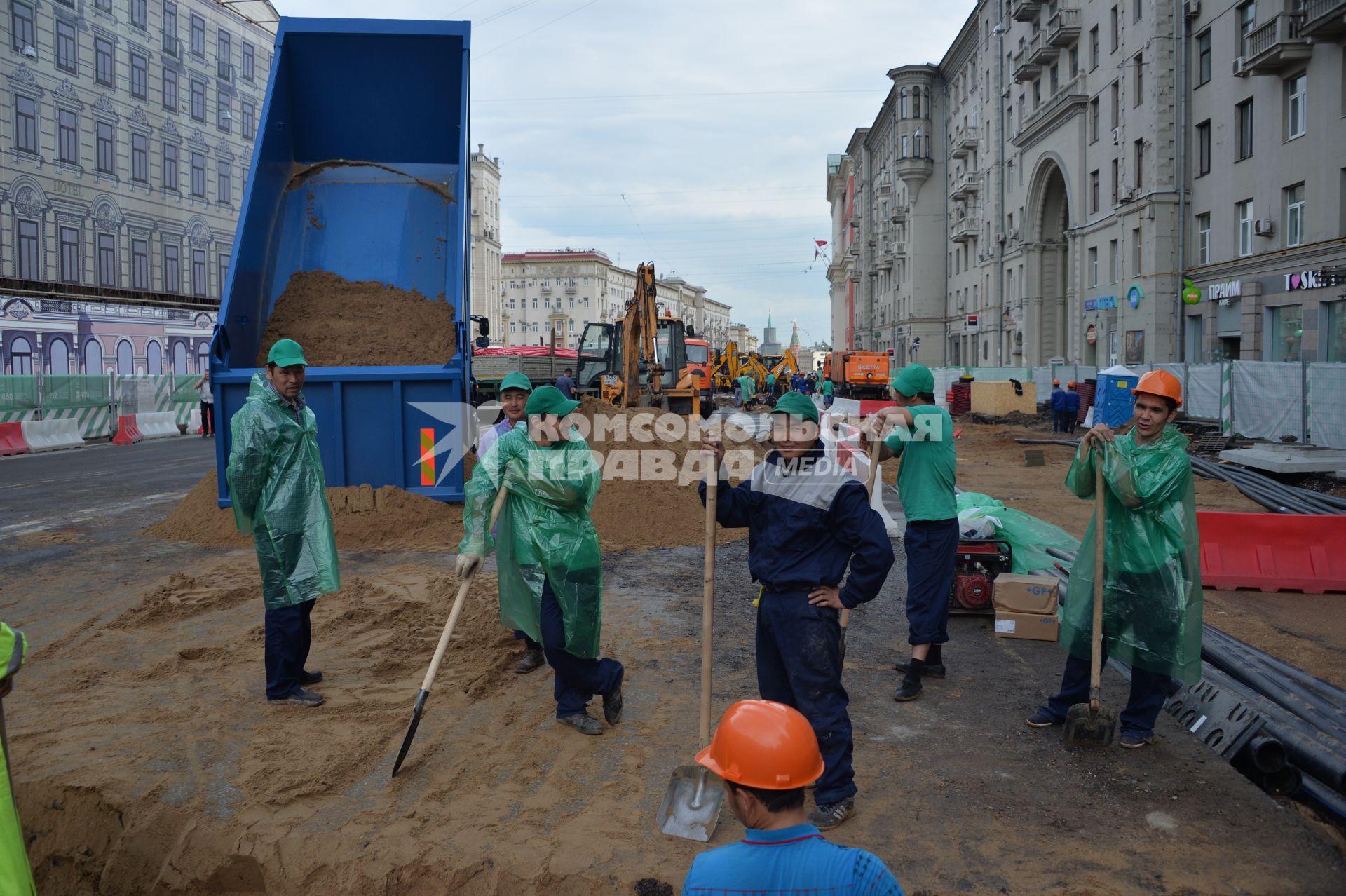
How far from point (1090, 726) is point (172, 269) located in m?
37.2

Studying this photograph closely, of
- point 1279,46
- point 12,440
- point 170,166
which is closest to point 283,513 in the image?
point 12,440

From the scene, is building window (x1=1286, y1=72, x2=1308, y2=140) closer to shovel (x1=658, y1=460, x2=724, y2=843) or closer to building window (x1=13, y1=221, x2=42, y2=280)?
shovel (x1=658, y1=460, x2=724, y2=843)

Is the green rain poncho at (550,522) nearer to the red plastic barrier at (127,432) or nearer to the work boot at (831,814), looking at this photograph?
the work boot at (831,814)

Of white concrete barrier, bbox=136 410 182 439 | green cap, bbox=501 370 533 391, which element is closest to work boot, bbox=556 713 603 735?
green cap, bbox=501 370 533 391

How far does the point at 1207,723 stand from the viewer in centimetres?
479

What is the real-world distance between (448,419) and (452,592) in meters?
2.29

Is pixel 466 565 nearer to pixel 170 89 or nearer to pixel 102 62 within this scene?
pixel 102 62

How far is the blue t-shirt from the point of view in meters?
1.87

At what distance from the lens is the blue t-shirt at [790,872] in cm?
187

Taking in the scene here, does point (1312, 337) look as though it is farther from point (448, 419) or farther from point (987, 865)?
point (987, 865)

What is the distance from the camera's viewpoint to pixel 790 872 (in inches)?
74.1

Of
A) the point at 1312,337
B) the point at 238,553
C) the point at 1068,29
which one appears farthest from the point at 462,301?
the point at 1068,29

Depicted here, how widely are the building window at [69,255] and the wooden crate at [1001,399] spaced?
92.4 ft

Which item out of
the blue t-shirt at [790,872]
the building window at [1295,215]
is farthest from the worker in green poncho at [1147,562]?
the building window at [1295,215]
